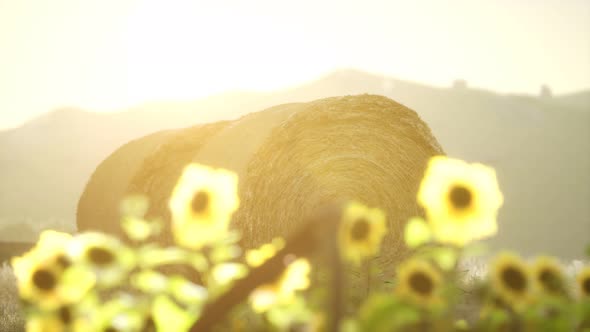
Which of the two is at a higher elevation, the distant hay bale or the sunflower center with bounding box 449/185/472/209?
the sunflower center with bounding box 449/185/472/209

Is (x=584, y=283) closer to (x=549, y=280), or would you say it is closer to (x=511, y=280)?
(x=549, y=280)

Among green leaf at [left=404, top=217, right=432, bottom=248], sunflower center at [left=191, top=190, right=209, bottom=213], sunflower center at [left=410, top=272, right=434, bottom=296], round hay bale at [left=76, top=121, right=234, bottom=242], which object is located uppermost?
green leaf at [left=404, top=217, right=432, bottom=248]

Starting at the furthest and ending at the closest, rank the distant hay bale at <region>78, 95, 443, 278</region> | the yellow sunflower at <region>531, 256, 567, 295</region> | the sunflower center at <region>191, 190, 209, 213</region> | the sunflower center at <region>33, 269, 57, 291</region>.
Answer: the distant hay bale at <region>78, 95, 443, 278</region> < the sunflower center at <region>191, 190, 209, 213</region> < the sunflower center at <region>33, 269, 57, 291</region> < the yellow sunflower at <region>531, 256, 567, 295</region>

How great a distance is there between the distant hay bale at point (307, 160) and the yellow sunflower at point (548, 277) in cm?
282

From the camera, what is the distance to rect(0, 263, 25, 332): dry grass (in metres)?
4.22

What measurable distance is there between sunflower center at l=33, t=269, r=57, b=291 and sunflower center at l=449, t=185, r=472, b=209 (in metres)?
1.05

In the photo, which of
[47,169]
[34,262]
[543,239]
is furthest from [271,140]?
[47,169]

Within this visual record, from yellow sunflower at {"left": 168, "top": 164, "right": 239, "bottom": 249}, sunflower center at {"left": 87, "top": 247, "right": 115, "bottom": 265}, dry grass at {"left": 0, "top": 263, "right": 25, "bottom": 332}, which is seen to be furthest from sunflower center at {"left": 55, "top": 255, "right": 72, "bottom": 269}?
dry grass at {"left": 0, "top": 263, "right": 25, "bottom": 332}

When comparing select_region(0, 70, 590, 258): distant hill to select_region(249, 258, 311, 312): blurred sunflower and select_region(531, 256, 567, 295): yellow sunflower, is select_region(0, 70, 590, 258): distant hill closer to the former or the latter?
select_region(531, 256, 567, 295): yellow sunflower

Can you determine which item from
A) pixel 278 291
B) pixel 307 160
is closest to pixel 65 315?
pixel 278 291

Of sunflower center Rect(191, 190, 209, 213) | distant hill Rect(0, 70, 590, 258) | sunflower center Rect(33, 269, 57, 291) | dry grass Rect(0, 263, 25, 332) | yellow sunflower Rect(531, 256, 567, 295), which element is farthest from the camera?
distant hill Rect(0, 70, 590, 258)

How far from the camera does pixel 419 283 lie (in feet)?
3.80

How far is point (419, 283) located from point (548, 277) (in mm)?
339

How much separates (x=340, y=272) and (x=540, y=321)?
0.52 m
